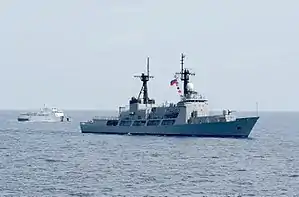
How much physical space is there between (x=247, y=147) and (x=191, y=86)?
93.4ft

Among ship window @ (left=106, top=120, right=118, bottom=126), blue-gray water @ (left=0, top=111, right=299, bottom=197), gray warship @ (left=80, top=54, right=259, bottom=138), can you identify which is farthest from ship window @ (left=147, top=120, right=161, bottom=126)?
blue-gray water @ (left=0, top=111, right=299, bottom=197)

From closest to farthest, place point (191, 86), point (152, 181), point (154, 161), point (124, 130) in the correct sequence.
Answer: point (152, 181)
point (154, 161)
point (191, 86)
point (124, 130)

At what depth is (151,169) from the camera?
2995 inches

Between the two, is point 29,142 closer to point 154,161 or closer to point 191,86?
point 191,86

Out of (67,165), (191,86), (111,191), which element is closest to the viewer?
(111,191)

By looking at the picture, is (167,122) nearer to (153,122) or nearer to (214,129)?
(153,122)

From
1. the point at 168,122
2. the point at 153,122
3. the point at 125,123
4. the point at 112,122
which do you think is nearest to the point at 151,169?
the point at 168,122

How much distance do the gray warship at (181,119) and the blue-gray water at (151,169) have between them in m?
8.11

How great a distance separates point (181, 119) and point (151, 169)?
54842mm

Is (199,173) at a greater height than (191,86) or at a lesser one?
lesser

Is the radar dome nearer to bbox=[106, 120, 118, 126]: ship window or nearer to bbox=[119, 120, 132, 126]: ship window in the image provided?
bbox=[119, 120, 132, 126]: ship window

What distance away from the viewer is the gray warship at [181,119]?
127 m

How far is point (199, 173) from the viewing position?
7281cm

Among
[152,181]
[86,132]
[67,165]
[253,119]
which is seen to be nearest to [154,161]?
[67,165]
